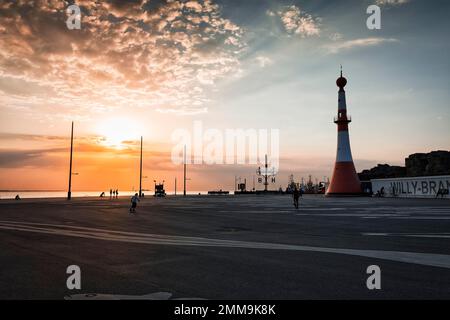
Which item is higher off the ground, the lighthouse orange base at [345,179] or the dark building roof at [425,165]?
the dark building roof at [425,165]

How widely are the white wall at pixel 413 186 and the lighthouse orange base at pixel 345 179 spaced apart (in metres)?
8.39

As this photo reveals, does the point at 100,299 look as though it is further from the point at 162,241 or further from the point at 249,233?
the point at 249,233

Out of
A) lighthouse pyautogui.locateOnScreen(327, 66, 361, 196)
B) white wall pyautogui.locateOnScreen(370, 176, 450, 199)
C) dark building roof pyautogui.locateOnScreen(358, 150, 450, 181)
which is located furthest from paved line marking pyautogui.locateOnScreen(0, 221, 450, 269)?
dark building roof pyautogui.locateOnScreen(358, 150, 450, 181)

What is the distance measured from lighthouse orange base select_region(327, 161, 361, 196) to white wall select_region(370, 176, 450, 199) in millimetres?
8394

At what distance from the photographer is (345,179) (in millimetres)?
53125

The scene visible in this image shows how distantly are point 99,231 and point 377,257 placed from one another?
9851mm

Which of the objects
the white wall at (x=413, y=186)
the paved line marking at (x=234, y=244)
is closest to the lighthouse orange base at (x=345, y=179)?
the white wall at (x=413, y=186)

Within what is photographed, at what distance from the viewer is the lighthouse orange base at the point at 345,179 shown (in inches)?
2082

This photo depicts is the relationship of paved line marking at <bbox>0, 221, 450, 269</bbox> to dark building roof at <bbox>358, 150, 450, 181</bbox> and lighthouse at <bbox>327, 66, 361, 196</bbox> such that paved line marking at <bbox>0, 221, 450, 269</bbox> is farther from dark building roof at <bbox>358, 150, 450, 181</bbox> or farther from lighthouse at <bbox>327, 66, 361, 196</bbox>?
dark building roof at <bbox>358, 150, 450, 181</bbox>

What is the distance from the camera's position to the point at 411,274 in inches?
255

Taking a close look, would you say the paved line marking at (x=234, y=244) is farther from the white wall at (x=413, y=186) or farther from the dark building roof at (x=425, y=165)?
the dark building roof at (x=425, y=165)

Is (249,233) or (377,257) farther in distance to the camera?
(249,233)
